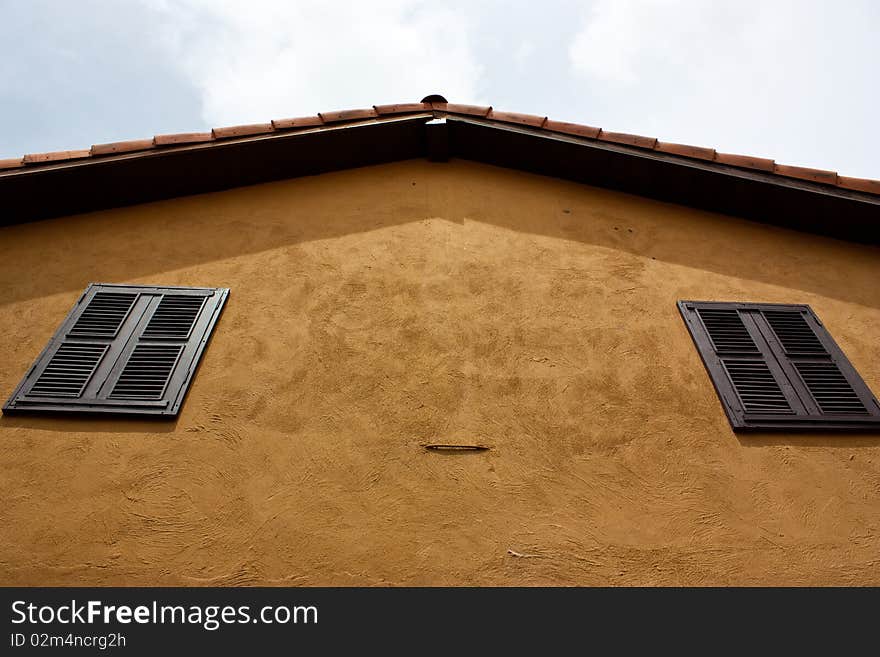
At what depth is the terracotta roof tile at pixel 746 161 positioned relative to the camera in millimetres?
5949

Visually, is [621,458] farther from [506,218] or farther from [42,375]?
[42,375]

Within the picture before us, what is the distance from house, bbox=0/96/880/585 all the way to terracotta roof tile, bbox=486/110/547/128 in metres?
0.03

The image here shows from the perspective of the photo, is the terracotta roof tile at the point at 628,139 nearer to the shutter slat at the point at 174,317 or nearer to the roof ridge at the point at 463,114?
the roof ridge at the point at 463,114

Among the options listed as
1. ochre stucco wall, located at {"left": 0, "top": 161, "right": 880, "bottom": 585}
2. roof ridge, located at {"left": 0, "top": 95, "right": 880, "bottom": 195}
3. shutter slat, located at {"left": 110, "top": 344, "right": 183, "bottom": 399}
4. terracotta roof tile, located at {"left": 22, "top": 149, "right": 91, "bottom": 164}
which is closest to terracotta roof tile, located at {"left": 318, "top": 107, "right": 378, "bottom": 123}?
roof ridge, located at {"left": 0, "top": 95, "right": 880, "bottom": 195}

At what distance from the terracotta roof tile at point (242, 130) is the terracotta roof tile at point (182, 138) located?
7 centimetres

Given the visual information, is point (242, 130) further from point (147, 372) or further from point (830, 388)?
point (830, 388)

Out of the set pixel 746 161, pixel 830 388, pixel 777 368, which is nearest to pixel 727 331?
pixel 777 368

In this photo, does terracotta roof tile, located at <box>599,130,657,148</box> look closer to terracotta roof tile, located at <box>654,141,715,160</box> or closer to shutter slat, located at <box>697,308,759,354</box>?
terracotta roof tile, located at <box>654,141,715,160</box>

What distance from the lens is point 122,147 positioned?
A: 223 inches

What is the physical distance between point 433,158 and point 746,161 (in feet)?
9.98

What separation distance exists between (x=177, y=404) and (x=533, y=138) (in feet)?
13.9

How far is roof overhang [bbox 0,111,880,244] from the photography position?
5660mm
